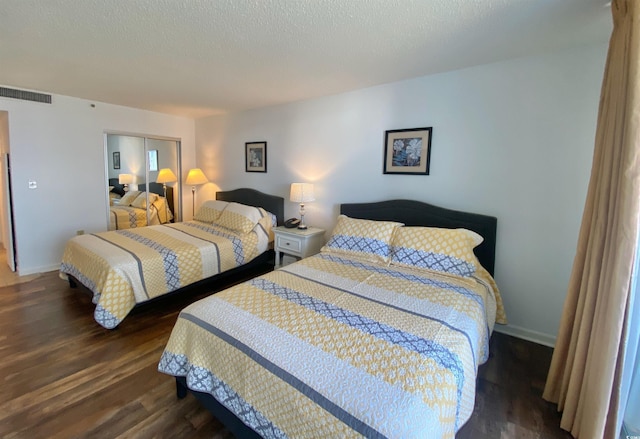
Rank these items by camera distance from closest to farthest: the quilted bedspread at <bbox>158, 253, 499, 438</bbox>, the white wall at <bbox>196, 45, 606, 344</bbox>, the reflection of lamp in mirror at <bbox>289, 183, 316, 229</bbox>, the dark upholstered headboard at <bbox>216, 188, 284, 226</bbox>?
the quilted bedspread at <bbox>158, 253, 499, 438</bbox> → the white wall at <bbox>196, 45, 606, 344</bbox> → the reflection of lamp in mirror at <bbox>289, 183, 316, 229</bbox> → the dark upholstered headboard at <bbox>216, 188, 284, 226</bbox>

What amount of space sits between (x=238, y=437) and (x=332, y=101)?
10.2 ft

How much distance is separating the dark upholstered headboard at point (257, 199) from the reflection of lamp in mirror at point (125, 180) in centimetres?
132

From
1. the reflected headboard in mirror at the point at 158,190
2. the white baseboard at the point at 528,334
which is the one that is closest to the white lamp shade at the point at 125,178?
the reflected headboard in mirror at the point at 158,190

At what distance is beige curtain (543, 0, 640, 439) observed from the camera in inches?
48.9

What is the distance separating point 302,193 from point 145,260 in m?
1.70

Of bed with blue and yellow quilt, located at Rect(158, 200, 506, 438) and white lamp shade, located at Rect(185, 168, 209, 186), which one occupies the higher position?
white lamp shade, located at Rect(185, 168, 209, 186)

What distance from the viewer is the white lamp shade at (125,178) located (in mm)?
4383

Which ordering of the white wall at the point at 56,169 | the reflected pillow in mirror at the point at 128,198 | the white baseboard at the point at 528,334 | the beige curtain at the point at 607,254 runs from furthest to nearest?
the reflected pillow in mirror at the point at 128,198
the white wall at the point at 56,169
the white baseboard at the point at 528,334
the beige curtain at the point at 607,254

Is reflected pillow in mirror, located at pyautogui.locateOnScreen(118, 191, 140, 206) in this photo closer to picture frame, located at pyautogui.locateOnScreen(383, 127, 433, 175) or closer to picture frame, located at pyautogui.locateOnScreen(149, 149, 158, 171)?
picture frame, located at pyautogui.locateOnScreen(149, 149, 158, 171)

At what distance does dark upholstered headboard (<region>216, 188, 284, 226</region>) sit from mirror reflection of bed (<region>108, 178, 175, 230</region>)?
102 centimetres

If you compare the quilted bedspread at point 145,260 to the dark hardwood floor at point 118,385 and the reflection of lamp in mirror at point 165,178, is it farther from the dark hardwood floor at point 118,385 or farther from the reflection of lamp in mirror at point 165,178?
the reflection of lamp in mirror at point 165,178

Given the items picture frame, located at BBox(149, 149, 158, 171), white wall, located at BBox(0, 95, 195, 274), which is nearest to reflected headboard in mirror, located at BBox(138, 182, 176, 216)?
picture frame, located at BBox(149, 149, 158, 171)

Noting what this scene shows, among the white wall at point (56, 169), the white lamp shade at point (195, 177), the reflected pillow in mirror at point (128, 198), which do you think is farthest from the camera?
the white lamp shade at point (195, 177)

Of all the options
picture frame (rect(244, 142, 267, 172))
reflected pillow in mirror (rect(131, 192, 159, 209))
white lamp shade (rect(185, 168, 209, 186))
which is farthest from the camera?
white lamp shade (rect(185, 168, 209, 186))
